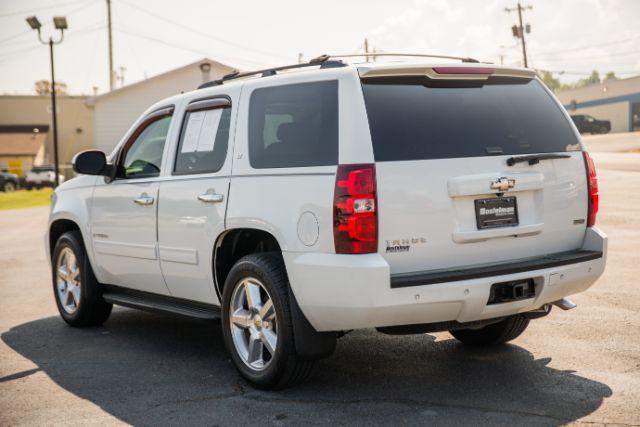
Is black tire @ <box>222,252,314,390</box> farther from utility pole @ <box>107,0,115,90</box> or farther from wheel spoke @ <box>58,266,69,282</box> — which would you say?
utility pole @ <box>107,0,115,90</box>

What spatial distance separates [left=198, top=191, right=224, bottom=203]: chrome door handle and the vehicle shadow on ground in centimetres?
88

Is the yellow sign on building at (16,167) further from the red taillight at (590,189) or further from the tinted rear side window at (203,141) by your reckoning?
the red taillight at (590,189)

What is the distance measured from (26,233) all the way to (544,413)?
15.4 m

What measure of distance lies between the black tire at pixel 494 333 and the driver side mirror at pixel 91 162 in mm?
3187

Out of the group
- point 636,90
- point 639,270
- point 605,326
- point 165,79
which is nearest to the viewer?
point 605,326

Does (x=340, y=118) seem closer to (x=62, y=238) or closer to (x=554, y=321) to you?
(x=554, y=321)

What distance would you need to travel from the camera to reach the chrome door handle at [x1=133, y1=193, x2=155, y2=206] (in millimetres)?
6145

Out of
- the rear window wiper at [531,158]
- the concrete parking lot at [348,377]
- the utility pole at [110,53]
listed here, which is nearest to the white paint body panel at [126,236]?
the concrete parking lot at [348,377]

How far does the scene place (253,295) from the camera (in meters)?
5.17

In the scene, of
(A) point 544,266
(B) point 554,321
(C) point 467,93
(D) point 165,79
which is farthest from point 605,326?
(D) point 165,79

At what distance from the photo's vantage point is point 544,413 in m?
4.46

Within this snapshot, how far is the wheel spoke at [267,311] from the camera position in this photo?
5055 mm

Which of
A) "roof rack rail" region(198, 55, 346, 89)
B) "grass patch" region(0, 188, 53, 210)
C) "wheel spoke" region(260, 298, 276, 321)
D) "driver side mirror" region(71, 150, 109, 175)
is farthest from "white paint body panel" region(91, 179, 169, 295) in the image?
"grass patch" region(0, 188, 53, 210)

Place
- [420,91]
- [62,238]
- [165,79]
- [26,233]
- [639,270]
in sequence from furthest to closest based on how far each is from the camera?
1. [165,79]
2. [26,233]
3. [639,270]
4. [62,238]
5. [420,91]
